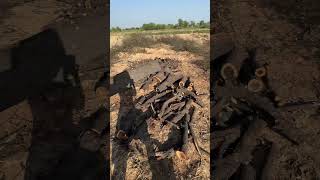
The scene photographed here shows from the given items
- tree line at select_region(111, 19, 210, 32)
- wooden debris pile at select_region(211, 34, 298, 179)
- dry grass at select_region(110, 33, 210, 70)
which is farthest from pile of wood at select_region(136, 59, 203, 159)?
tree line at select_region(111, 19, 210, 32)

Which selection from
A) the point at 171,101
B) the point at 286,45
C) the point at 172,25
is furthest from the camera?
Answer: the point at 172,25

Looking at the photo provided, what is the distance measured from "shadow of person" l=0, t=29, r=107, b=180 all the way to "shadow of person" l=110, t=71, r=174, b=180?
160 inches

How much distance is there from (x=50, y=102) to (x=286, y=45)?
4.39 ft

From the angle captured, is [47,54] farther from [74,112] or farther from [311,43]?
[311,43]

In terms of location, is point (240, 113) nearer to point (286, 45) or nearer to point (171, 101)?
point (286, 45)

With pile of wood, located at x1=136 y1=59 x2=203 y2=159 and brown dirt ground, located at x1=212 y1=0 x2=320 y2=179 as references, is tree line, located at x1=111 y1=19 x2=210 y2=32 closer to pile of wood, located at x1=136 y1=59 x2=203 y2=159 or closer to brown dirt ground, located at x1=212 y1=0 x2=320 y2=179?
pile of wood, located at x1=136 y1=59 x2=203 y2=159

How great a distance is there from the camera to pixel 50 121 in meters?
1.98

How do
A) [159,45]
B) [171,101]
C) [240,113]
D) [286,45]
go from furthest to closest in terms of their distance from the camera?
[159,45], [171,101], [240,113], [286,45]

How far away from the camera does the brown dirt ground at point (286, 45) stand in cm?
193

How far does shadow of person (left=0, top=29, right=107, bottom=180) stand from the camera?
74.7 inches

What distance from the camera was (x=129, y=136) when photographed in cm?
757

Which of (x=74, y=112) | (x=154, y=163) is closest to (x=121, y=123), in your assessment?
(x=154, y=163)

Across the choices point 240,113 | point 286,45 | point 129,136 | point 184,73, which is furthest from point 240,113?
point 184,73

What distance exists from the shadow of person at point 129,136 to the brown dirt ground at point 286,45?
4234mm
